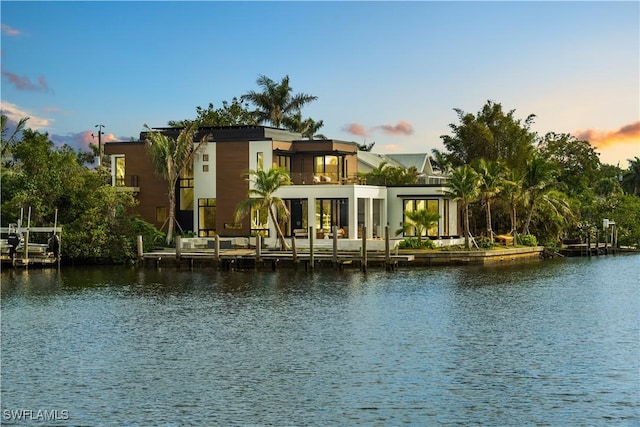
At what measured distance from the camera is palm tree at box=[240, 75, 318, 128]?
3255 inches

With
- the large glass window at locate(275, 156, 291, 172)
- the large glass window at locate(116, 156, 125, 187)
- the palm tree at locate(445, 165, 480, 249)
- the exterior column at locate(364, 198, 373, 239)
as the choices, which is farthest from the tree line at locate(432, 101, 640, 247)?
the large glass window at locate(116, 156, 125, 187)

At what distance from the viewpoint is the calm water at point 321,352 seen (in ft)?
70.6

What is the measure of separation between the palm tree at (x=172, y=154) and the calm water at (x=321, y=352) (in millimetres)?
14875

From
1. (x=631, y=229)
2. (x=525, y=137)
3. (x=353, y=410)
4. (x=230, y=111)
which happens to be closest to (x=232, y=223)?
(x=230, y=111)

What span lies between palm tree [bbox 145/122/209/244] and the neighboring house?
2.60 feet

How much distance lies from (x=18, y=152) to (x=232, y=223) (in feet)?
53.5

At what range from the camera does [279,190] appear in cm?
5984

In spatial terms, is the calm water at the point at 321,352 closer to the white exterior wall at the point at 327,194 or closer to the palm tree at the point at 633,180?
the white exterior wall at the point at 327,194

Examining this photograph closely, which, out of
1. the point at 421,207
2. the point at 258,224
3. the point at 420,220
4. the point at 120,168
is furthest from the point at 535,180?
the point at 120,168

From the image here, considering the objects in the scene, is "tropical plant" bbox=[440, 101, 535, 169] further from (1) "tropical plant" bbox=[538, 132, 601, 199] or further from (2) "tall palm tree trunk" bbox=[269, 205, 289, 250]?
(2) "tall palm tree trunk" bbox=[269, 205, 289, 250]

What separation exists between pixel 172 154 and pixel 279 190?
8.11 meters

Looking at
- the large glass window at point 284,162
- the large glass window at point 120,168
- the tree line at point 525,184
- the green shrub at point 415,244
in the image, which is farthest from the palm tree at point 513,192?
the large glass window at point 120,168

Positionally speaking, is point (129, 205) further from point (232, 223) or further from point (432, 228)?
point (432, 228)

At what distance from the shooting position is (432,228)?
63688 millimetres
